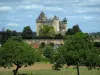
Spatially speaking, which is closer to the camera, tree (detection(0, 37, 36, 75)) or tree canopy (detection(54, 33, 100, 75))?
tree canopy (detection(54, 33, 100, 75))

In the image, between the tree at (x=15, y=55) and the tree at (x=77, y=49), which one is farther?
the tree at (x=15, y=55)

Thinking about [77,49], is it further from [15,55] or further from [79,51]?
[15,55]

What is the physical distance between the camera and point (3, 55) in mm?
64750

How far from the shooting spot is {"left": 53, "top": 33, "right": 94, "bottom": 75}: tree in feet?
183

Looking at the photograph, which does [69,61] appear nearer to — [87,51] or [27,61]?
[87,51]

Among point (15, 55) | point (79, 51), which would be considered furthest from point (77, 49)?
point (15, 55)

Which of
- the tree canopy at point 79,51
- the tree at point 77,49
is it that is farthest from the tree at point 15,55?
the tree at point 77,49

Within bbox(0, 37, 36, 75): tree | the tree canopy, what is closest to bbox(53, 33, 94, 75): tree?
the tree canopy

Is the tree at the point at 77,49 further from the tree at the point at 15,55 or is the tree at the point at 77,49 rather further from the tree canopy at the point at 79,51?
the tree at the point at 15,55

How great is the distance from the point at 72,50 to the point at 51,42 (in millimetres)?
136957

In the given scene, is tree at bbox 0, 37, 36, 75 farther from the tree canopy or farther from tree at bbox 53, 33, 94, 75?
tree at bbox 53, 33, 94, 75

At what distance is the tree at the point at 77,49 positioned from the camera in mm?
55906

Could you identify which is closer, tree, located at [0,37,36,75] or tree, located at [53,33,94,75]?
tree, located at [53,33,94,75]

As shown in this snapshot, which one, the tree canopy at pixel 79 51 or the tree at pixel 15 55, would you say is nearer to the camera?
the tree canopy at pixel 79 51
